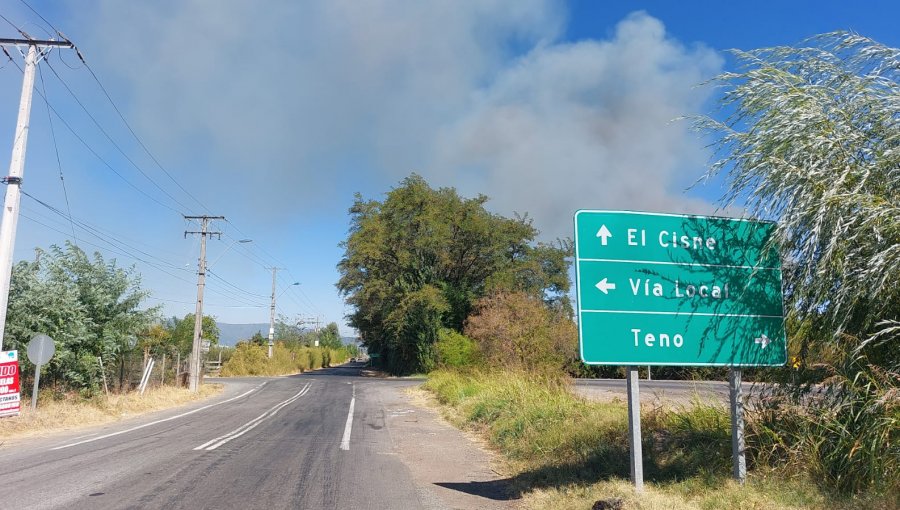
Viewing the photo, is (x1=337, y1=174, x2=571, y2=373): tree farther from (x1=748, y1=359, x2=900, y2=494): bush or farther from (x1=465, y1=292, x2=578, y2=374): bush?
(x1=748, y1=359, x2=900, y2=494): bush

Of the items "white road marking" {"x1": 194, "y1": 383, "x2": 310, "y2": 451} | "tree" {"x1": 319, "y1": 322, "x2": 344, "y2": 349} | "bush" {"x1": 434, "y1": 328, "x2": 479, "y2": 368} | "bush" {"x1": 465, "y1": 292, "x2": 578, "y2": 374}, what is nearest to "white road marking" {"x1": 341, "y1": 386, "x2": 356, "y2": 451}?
"white road marking" {"x1": 194, "y1": 383, "x2": 310, "y2": 451}

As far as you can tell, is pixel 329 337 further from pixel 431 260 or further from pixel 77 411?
pixel 77 411

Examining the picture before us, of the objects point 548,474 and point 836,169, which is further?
point 548,474

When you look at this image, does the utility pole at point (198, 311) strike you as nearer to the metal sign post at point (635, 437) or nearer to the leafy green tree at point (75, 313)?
the leafy green tree at point (75, 313)

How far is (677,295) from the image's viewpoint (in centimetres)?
629

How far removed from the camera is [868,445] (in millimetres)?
5109

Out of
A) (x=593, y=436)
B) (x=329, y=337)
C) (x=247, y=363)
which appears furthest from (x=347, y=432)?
(x=329, y=337)

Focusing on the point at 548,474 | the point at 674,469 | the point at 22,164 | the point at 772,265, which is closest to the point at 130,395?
the point at 22,164

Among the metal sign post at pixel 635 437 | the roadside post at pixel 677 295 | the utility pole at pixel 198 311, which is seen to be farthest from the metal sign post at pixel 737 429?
the utility pole at pixel 198 311

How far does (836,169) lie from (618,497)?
12.9ft

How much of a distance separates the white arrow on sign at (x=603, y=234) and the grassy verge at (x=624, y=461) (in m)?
2.62

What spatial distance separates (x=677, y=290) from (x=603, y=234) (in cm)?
101

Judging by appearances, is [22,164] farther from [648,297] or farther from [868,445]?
[868,445]

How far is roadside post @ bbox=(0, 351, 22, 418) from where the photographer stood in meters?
15.1
